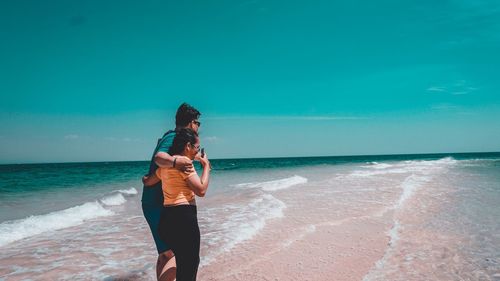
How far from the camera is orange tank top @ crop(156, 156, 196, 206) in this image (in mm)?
2561

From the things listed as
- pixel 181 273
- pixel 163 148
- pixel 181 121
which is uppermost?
pixel 181 121

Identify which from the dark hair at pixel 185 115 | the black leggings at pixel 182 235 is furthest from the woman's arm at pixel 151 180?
the dark hair at pixel 185 115

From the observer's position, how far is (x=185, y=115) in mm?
2957

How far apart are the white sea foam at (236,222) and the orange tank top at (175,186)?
9.19 ft

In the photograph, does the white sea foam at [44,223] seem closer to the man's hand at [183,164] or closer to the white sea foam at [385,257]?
the man's hand at [183,164]

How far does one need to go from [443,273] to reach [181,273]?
143 inches

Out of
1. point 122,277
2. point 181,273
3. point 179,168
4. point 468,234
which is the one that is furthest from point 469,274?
point 122,277

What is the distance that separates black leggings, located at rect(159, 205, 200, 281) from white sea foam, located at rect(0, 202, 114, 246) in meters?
6.54

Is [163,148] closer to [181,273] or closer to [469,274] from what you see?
[181,273]

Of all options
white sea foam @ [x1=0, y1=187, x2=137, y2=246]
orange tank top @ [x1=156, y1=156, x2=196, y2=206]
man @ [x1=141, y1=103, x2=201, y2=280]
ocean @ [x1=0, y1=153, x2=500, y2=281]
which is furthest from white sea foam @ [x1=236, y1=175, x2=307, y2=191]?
orange tank top @ [x1=156, y1=156, x2=196, y2=206]

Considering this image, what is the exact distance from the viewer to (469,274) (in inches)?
168

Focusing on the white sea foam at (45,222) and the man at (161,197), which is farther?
the white sea foam at (45,222)

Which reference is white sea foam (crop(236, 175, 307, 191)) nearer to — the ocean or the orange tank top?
the ocean

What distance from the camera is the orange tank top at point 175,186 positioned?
8.40 feet
